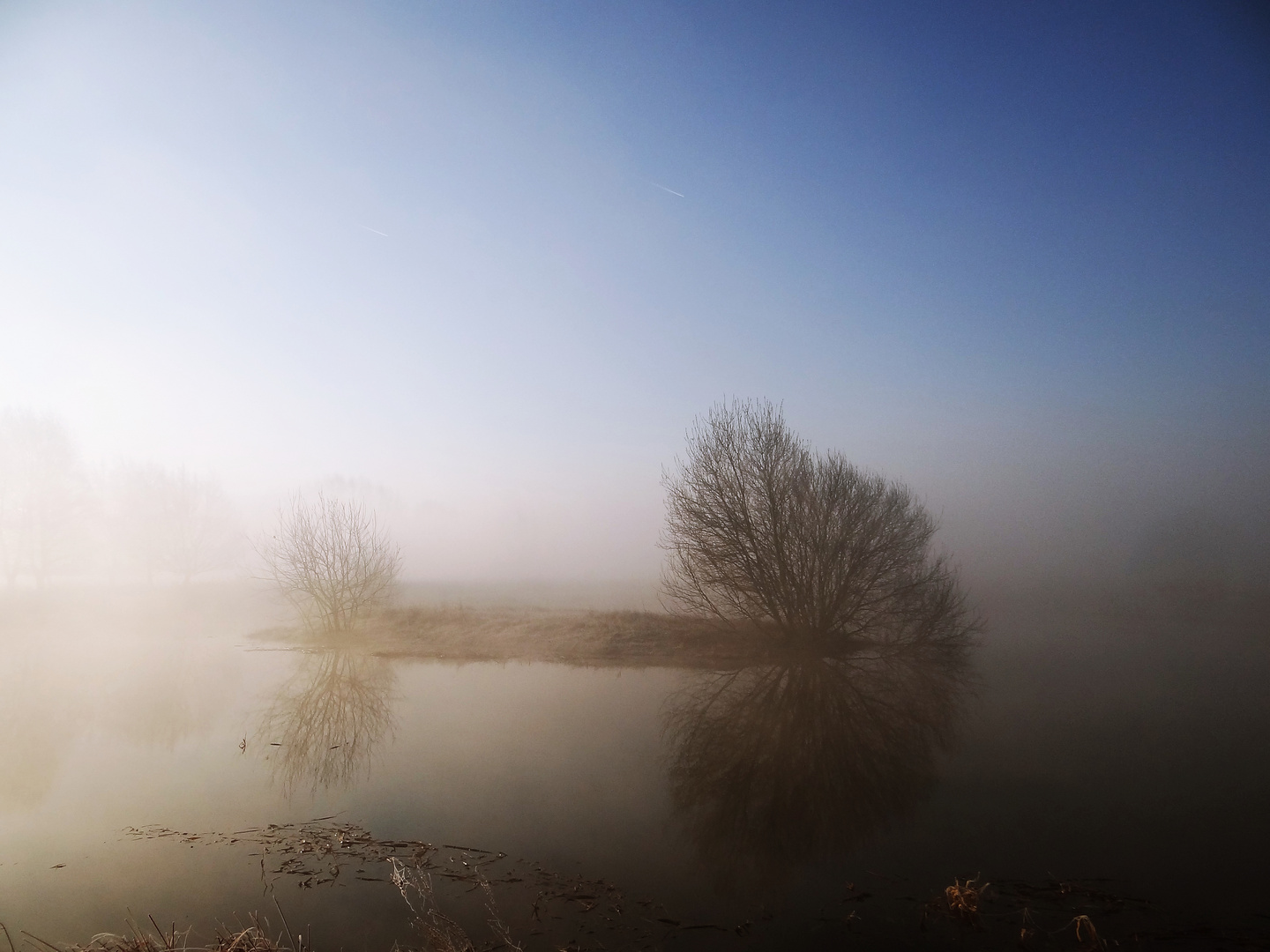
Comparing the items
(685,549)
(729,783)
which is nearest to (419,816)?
(729,783)

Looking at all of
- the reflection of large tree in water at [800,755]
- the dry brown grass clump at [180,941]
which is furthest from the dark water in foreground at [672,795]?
the dry brown grass clump at [180,941]

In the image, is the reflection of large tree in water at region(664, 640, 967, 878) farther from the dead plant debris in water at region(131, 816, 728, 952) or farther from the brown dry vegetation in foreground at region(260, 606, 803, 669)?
the brown dry vegetation in foreground at region(260, 606, 803, 669)

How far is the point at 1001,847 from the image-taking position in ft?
25.6

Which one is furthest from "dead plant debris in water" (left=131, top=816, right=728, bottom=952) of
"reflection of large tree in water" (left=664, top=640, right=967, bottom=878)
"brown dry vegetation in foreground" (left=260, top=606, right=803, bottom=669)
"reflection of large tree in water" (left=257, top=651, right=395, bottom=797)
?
"brown dry vegetation in foreground" (left=260, top=606, right=803, bottom=669)

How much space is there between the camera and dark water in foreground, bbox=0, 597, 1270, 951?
658cm

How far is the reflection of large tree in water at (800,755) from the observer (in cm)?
834

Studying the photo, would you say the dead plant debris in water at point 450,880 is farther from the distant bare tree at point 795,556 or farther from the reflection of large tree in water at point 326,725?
the distant bare tree at point 795,556

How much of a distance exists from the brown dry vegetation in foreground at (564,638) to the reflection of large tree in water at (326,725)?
432 centimetres

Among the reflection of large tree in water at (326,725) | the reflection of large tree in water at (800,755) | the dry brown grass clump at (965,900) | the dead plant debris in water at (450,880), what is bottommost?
the reflection of large tree in water at (326,725)

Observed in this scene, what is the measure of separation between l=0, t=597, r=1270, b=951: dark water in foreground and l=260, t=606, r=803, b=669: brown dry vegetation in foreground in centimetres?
337

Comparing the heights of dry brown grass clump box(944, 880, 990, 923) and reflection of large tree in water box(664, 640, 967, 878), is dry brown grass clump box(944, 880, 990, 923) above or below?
above

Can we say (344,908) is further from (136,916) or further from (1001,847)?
(1001,847)

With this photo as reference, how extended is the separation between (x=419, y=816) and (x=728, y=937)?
558 centimetres

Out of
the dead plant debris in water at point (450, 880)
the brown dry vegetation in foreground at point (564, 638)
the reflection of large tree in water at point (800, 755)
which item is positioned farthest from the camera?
the brown dry vegetation in foreground at point (564, 638)
